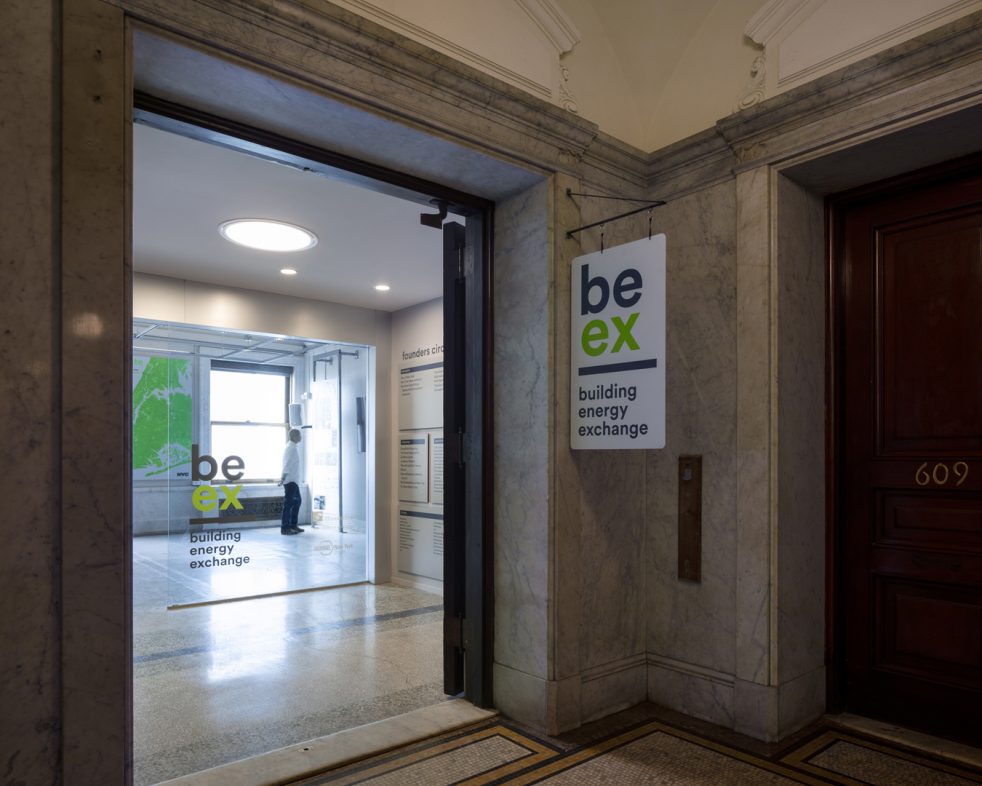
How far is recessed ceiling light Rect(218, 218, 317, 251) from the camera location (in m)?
4.99

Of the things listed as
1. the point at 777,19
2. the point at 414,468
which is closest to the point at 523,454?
the point at 777,19

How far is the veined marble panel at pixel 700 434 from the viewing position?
3.40 m

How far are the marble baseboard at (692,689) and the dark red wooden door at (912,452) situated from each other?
642 millimetres

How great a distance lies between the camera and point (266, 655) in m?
4.75

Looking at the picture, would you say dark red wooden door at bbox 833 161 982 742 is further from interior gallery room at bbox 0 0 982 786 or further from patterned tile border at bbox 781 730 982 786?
patterned tile border at bbox 781 730 982 786

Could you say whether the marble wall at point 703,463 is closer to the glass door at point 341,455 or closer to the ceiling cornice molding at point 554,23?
the ceiling cornice molding at point 554,23

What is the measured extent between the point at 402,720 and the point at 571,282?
7.35 feet

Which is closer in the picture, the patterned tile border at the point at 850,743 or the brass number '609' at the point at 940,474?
the patterned tile border at the point at 850,743

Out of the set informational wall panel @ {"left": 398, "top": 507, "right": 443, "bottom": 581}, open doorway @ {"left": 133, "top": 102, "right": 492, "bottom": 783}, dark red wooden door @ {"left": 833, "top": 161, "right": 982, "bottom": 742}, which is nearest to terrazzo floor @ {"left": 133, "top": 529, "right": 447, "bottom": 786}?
open doorway @ {"left": 133, "top": 102, "right": 492, "bottom": 783}

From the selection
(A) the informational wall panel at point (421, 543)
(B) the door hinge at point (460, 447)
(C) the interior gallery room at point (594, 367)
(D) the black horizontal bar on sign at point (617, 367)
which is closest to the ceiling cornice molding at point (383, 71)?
(C) the interior gallery room at point (594, 367)

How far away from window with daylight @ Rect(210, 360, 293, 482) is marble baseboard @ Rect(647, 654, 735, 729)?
4573 mm

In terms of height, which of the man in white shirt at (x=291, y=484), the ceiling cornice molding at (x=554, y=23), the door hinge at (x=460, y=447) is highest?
the ceiling cornice molding at (x=554, y=23)

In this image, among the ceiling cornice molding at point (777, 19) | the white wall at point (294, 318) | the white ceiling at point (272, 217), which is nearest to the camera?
the ceiling cornice molding at point (777, 19)

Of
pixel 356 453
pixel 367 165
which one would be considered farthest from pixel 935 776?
pixel 356 453
